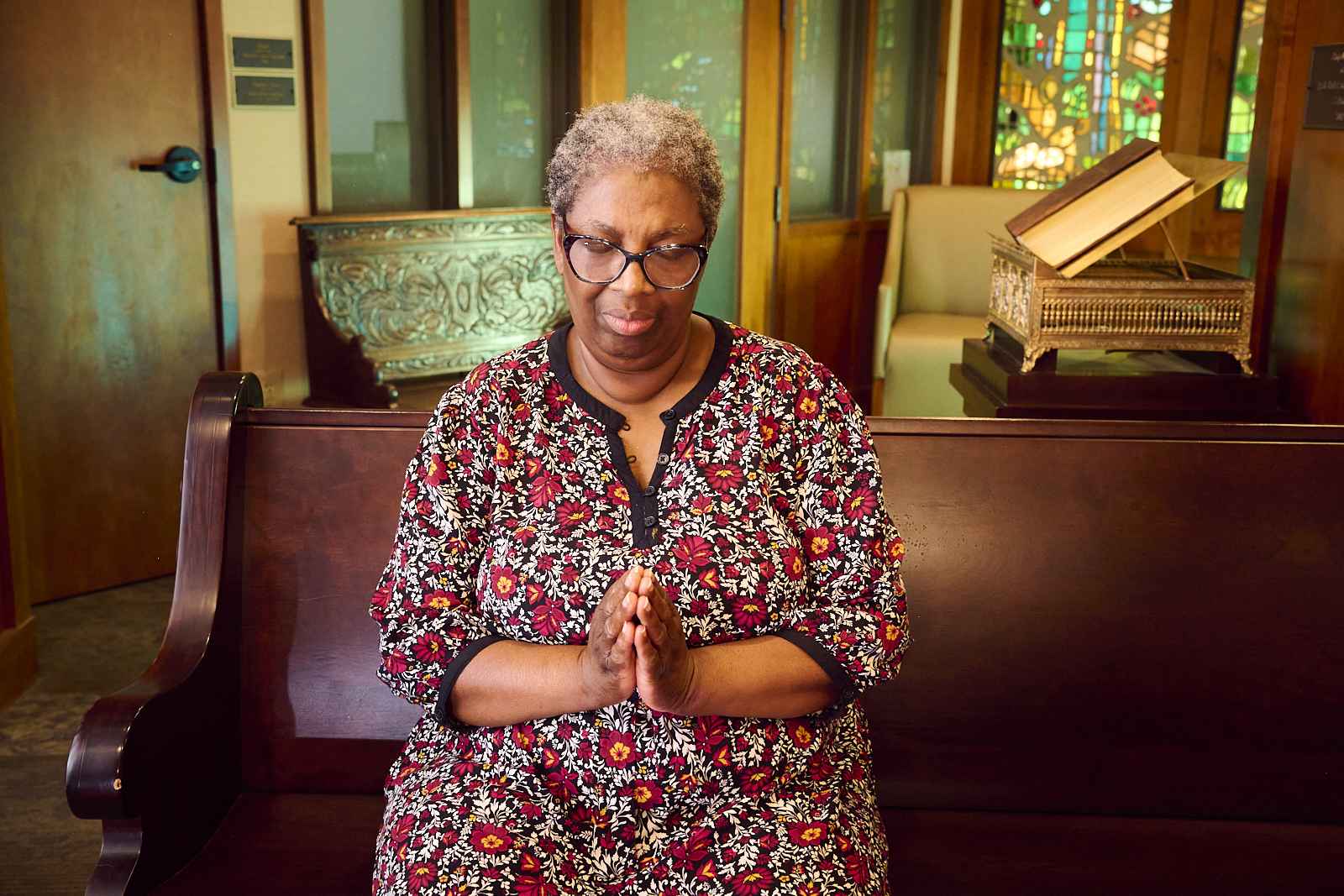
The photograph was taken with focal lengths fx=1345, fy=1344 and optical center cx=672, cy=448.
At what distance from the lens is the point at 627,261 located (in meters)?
1.50

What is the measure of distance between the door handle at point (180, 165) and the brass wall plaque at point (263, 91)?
237 mm

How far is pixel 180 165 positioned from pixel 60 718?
161 centimetres

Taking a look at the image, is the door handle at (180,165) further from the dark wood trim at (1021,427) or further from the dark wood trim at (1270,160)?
the dark wood trim at (1270,160)

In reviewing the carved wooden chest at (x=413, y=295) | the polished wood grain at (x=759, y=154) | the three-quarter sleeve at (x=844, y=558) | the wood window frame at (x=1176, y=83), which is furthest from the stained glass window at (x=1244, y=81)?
the three-quarter sleeve at (x=844, y=558)

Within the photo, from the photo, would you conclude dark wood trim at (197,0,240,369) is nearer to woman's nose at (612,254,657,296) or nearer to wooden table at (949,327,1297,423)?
wooden table at (949,327,1297,423)

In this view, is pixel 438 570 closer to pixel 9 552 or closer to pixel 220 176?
pixel 9 552

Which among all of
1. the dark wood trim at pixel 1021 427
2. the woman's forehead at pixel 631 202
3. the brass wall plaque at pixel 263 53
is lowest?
the dark wood trim at pixel 1021 427

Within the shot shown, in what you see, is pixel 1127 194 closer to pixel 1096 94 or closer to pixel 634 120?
pixel 634 120

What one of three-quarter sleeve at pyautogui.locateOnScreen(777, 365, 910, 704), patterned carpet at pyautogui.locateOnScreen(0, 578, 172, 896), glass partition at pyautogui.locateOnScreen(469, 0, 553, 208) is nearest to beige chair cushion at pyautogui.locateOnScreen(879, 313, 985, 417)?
glass partition at pyautogui.locateOnScreen(469, 0, 553, 208)

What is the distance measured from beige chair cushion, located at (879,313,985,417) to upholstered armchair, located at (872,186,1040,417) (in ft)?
0.30

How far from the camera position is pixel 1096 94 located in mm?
6430

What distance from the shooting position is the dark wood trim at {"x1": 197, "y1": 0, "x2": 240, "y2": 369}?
390cm

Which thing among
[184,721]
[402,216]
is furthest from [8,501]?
[184,721]

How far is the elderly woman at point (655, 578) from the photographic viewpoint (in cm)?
142
